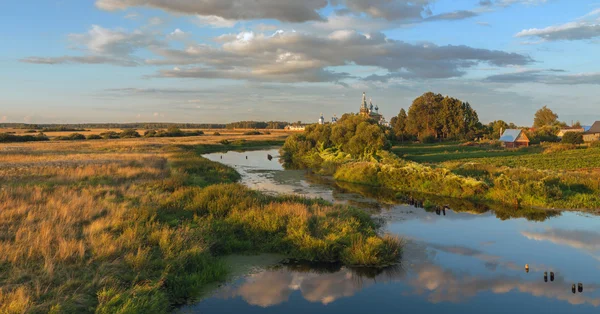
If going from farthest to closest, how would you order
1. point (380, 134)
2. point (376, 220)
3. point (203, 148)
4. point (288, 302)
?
point (203, 148), point (380, 134), point (376, 220), point (288, 302)

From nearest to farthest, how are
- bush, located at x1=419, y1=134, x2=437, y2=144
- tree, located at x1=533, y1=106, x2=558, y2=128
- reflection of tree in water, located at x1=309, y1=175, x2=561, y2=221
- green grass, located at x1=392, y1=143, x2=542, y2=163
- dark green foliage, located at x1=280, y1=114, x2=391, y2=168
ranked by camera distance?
reflection of tree in water, located at x1=309, y1=175, x2=561, y2=221 → dark green foliage, located at x1=280, y1=114, x2=391, y2=168 → green grass, located at x1=392, y1=143, x2=542, y2=163 → bush, located at x1=419, y1=134, x2=437, y2=144 → tree, located at x1=533, y1=106, x2=558, y2=128

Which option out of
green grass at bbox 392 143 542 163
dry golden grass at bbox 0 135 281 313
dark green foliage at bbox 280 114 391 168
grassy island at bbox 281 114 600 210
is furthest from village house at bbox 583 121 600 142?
dry golden grass at bbox 0 135 281 313

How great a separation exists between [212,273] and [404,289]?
227 inches

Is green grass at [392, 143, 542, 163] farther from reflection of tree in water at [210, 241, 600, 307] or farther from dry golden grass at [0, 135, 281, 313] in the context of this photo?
dry golden grass at [0, 135, 281, 313]

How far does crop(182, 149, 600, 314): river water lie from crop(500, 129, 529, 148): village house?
50952mm

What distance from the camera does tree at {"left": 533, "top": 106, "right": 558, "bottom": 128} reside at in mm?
124312

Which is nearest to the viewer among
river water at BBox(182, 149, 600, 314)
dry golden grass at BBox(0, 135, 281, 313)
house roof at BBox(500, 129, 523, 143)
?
dry golden grass at BBox(0, 135, 281, 313)

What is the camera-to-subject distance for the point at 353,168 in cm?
3503

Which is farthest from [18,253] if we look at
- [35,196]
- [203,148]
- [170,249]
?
[203,148]

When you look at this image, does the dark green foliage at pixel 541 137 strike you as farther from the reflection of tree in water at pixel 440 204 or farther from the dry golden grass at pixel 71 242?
the dry golden grass at pixel 71 242

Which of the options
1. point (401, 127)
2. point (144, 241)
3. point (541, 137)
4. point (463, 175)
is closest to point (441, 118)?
point (401, 127)

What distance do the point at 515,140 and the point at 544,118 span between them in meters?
75.1

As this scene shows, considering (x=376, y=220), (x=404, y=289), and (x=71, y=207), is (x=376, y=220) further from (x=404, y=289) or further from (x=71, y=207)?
(x=71, y=207)

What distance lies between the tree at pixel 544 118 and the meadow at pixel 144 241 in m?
132
